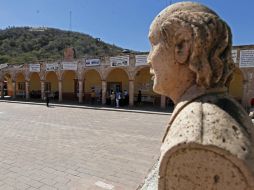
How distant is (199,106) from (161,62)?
311 millimetres

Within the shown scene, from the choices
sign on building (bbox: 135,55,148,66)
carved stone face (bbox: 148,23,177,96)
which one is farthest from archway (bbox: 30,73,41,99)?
carved stone face (bbox: 148,23,177,96)

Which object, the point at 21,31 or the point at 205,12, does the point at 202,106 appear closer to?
the point at 205,12

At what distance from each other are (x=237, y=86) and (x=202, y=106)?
20.5 metres

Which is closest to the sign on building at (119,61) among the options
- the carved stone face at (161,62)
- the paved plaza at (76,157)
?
the paved plaza at (76,157)

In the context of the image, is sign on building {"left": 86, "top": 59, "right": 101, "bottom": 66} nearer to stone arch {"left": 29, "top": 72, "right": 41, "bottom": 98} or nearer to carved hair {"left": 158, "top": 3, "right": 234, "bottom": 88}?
stone arch {"left": 29, "top": 72, "right": 41, "bottom": 98}

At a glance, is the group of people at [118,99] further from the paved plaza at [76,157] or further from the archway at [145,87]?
the paved plaza at [76,157]

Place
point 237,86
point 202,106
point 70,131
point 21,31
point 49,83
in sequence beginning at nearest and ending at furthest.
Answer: point 202,106, point 70,131, point 237,86, point 49,83, point 21,31

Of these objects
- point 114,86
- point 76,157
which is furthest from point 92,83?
point 76,157

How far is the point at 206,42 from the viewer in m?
1.00

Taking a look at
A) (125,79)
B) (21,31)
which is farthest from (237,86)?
(21,31)

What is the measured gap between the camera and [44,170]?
543 centimetres

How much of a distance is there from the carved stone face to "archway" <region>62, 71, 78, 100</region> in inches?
1074

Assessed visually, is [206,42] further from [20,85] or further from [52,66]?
[20,85]

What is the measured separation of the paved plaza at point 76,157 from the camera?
188 inches
